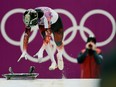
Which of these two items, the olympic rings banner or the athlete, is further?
the olympic rings banner

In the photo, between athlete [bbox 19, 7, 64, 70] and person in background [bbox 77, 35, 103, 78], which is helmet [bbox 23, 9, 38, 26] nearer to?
athlete [bbox 19, 7, 64, 70]

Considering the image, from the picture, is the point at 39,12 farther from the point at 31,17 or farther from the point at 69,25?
the point at 69,25

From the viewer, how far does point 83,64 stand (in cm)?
323

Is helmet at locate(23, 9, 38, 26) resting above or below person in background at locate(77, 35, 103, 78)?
above

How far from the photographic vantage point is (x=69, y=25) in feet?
15.2

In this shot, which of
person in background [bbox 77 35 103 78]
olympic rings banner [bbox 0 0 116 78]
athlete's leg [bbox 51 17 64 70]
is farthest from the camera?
olympic rings banner [bbox 0 0 116 78]

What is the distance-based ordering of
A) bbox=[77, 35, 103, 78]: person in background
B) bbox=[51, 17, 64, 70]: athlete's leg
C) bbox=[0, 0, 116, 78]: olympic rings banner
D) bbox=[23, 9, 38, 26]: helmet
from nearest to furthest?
bbox=[23, 9, 38, 26]: helmet, bbox=[51, 17, 64, 70]: athlete's leg, bbox=[77, 35, 103, 78]: person in background, bbox=[0, 0, 116, 78]: olympic rings banner

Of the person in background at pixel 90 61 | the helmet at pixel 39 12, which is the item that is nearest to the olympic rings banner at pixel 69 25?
the person in background at pixel 90 61

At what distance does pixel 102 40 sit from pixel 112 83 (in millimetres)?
4299

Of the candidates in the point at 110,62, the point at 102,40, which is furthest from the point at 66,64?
the point at 110,62

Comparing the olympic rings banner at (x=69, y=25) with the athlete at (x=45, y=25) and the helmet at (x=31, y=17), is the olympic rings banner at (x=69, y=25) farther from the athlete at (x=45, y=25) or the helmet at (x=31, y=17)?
the helmet at (x=31, y=17)

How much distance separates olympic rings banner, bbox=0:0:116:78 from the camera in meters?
4.57

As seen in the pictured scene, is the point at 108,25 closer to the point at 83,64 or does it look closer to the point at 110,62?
the point at 83,64

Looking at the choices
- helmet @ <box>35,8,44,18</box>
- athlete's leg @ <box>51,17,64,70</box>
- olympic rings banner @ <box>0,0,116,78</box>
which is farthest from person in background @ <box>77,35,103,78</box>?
olympic rings banner @ <box>0,0,116,78</box>
